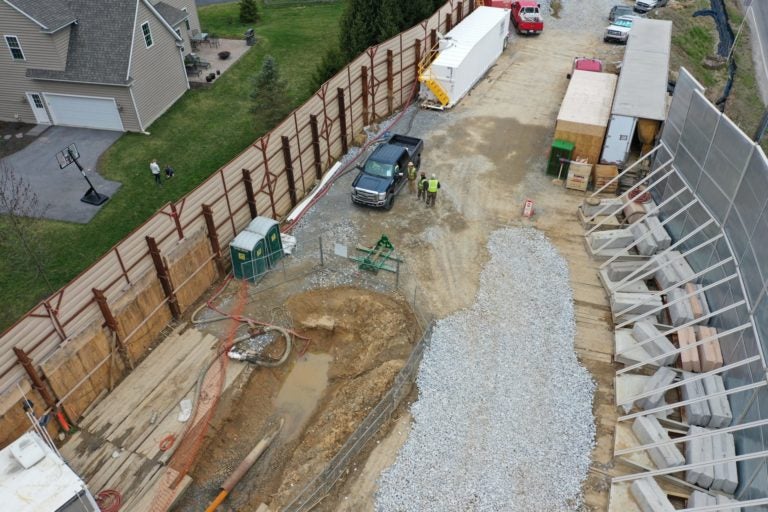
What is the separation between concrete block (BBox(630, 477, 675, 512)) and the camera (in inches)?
515

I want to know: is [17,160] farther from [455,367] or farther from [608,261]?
[608,261]

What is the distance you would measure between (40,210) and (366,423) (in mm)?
18015

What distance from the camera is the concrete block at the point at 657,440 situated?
1395 cm

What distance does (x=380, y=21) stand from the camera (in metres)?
32.0

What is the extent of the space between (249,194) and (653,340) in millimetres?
14377

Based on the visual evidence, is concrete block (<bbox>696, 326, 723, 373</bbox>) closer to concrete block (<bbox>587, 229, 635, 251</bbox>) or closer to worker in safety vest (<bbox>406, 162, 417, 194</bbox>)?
concrete block (<bbox>587, 229, 635, 251</bbox>)

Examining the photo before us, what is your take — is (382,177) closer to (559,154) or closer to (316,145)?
(316,145)

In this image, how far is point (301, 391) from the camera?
17516 mm

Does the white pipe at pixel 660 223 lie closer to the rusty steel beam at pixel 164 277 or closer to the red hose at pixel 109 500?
the rusty steel beam at pixel 164 277

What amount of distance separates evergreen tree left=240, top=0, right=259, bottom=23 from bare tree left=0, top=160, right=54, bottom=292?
2398cm

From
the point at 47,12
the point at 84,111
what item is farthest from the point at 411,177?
the point at 47,12

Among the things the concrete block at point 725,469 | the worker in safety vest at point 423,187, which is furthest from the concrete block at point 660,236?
the worker in safety vest at point 423,187

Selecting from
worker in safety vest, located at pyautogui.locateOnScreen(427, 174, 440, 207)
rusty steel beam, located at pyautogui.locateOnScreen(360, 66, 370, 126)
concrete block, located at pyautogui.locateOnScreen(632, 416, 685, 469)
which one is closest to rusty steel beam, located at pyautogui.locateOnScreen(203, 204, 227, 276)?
worker in safety vest, located at pyautogui.locateOnScreen(427, 174, 440, 207)

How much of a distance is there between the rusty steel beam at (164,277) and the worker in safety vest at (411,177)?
10809 mm
